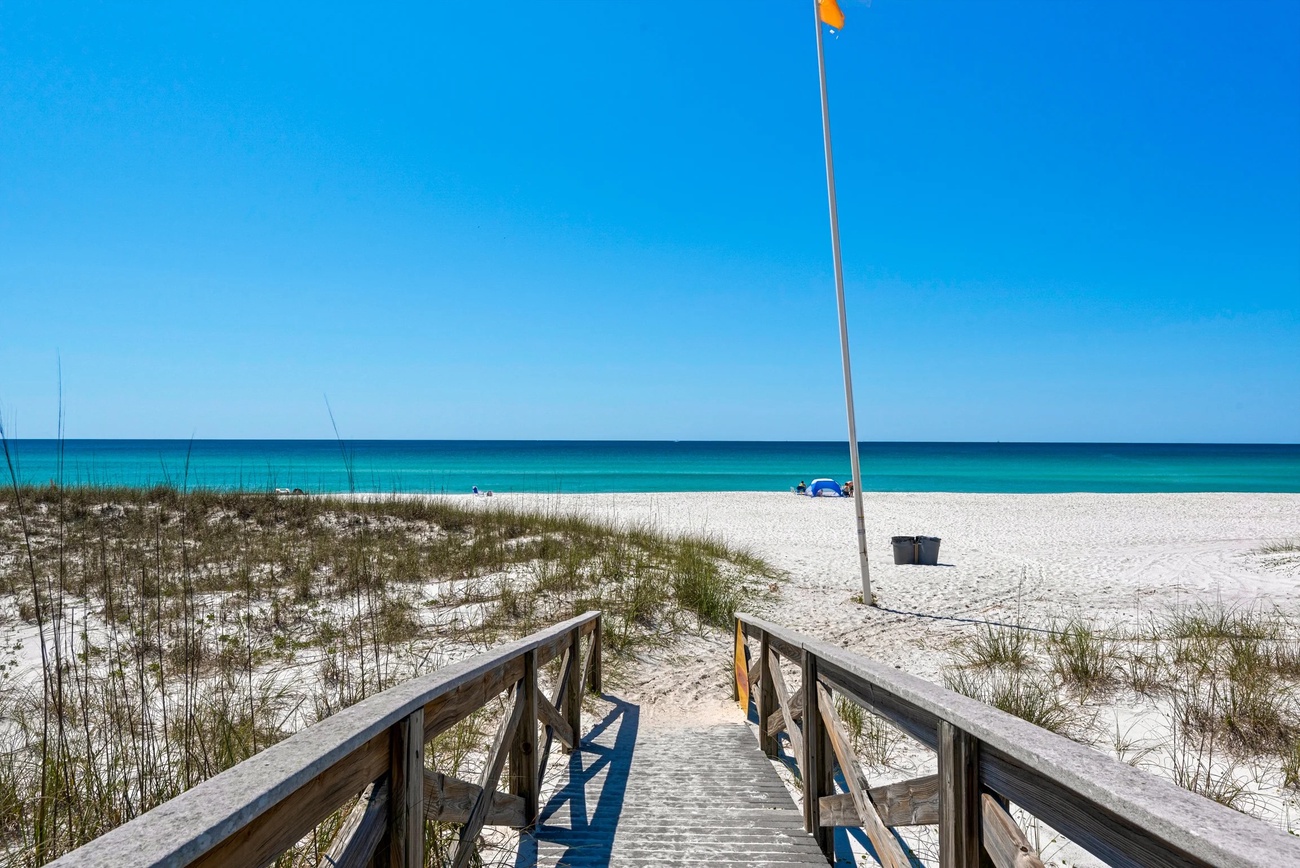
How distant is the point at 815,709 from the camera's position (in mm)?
3436

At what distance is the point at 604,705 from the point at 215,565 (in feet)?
21.7

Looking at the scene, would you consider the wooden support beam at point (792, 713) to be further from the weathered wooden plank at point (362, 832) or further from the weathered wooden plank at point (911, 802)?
the weathered wooden plank at point (362, 832)

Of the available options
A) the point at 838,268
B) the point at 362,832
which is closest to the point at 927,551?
the point at 838,268

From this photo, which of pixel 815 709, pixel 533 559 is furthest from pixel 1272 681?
pixel 533 559

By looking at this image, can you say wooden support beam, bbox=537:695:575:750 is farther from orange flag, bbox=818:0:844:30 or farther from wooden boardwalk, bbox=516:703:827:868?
orange flag, bbox=818:0:844:30

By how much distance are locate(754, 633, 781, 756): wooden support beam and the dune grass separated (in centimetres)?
261

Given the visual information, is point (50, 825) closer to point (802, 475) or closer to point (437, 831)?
point (437, 831)

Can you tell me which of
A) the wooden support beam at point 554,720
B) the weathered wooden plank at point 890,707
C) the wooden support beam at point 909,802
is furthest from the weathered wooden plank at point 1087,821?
the wooden support beam at point 554,720

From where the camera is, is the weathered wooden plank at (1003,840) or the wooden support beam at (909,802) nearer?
the weathered wooden plank at (1003,840)

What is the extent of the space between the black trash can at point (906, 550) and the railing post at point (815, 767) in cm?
1079

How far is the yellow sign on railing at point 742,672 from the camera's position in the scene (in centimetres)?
575

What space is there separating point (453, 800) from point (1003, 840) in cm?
188

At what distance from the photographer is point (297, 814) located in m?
1.45

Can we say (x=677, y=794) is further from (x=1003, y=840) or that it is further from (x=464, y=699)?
(x=1003, y=840)
